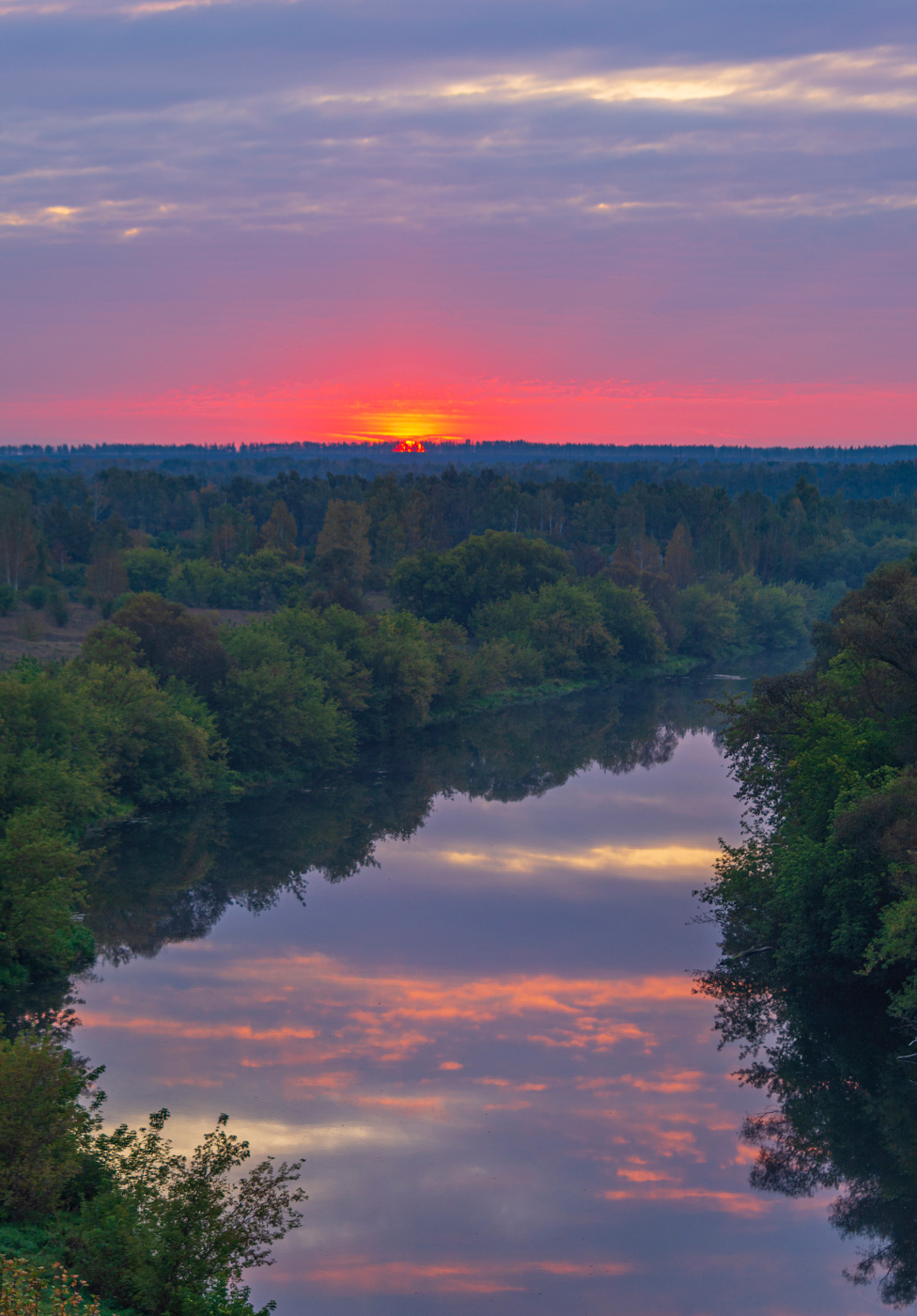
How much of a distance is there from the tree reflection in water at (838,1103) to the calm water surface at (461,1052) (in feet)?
1.85

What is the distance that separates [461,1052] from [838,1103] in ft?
25.7

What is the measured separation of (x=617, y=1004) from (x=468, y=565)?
62.5 m

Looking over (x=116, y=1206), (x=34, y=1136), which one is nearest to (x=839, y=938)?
(x=116, y=1206)

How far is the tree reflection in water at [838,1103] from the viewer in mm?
19922

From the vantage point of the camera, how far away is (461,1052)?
1037 inches

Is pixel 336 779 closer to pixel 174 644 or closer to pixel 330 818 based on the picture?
pixel 330 818

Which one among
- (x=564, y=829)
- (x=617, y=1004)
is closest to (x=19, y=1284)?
(x=617, y=1004)

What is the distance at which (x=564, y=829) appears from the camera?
153ft

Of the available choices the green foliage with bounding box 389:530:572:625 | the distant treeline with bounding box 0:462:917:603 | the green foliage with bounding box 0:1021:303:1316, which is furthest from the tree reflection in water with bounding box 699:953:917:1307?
the distant treeline with bounding box 0:462:917:603

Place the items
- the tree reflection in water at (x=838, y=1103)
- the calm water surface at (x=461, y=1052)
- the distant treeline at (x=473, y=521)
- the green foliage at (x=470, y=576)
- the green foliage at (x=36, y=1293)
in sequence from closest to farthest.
Answer: the green foliage at (x=36, y=1293)
the calm water surface at (x=461, y=1052)
the tree reflection in water at (x=838, y=1103)
the green foliage at (x=470, y=576)
the distant treeline at (x=473, y=521)

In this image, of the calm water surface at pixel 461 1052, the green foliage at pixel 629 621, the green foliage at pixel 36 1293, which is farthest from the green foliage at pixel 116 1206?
the green foliage at pixel 629 621

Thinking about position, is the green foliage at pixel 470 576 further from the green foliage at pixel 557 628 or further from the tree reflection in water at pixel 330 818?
the tree reflection in water at pixel 330 818

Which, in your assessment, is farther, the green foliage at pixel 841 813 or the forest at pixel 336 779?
the green foliage at pixel 841 813

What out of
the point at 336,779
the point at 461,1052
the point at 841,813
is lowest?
the point at 461,1052
